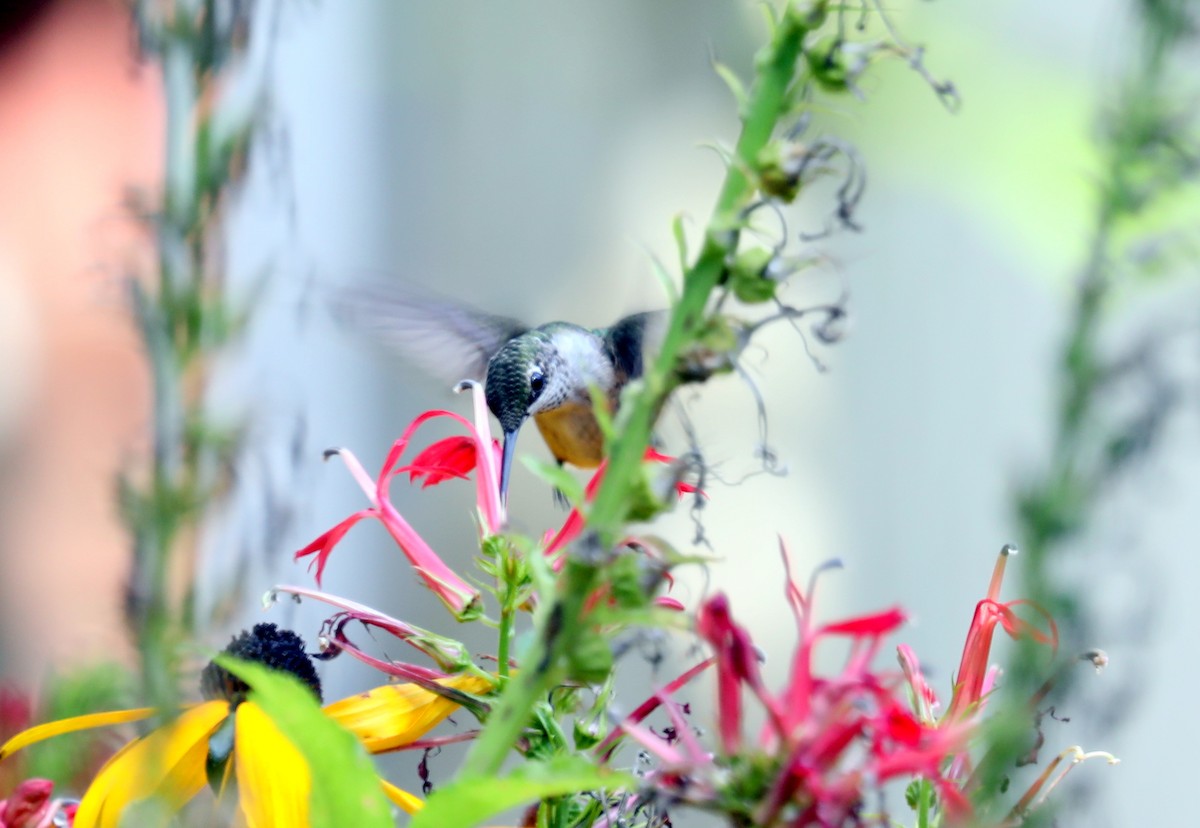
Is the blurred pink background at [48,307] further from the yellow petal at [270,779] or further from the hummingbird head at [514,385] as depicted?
the yellow petal at [270,779]

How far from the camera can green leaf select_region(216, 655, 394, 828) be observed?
0.60 ft

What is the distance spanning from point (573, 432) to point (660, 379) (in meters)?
0.65

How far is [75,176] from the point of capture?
1233 mm

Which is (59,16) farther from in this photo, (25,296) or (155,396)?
(155,396)

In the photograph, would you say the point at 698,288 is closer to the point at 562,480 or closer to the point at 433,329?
the point at 562,480

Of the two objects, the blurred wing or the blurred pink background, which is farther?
the blurred pink background

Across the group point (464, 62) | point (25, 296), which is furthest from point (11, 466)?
point (464, 62)

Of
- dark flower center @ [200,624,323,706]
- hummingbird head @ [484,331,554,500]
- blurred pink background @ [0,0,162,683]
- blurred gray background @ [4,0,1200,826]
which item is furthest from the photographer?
blurred gray background @ [4,0,1200,826]

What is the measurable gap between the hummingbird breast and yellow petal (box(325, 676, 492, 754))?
1.66ft

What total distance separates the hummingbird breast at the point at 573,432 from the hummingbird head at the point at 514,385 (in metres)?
0.09

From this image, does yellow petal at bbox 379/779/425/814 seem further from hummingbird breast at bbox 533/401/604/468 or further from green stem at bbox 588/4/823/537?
hummingbird breast at bbox 533/401/604/468

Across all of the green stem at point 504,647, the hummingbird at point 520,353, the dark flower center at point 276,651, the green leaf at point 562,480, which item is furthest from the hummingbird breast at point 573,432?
the green leaf at point 562,480

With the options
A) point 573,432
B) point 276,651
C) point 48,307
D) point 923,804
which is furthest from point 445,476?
point 48,307

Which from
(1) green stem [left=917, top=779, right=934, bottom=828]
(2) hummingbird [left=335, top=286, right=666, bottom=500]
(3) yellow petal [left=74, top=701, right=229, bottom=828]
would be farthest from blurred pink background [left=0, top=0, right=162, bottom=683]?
(1) green stem [left=917, top=779, right=934, bottom=828]
